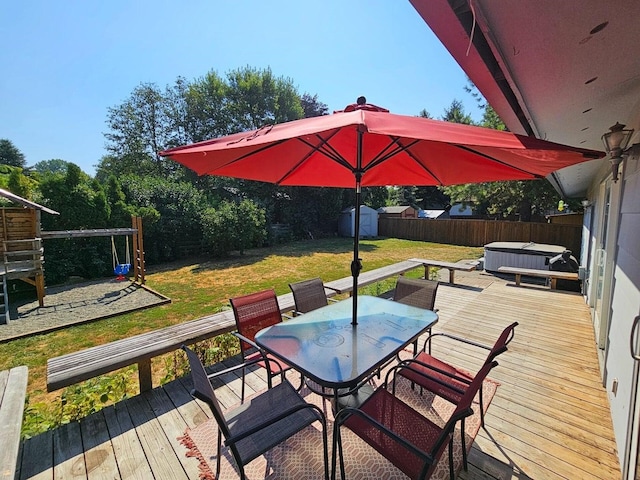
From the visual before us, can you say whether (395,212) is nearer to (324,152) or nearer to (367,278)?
(367,278)

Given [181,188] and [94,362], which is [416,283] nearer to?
[94,362]

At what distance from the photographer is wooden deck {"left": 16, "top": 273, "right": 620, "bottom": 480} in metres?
1.94

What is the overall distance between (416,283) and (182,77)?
24576mm

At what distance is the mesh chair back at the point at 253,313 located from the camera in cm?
274

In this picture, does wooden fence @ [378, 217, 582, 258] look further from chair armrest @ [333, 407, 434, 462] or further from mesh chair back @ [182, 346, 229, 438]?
mesh chair back @ [182, 346, 229, 438]

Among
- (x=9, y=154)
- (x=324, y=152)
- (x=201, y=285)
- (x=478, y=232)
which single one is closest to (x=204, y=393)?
(x=324, y=152)

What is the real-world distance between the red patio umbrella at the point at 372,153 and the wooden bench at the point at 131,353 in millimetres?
1630

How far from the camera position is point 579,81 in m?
1.61

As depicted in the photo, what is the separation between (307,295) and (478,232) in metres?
15.4

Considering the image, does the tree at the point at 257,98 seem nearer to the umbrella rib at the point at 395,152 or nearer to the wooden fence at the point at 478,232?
the wooden fence at the point at 478,232

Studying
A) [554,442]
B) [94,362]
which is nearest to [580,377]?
[554,442]

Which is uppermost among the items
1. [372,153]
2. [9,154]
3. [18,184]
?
[9,154]

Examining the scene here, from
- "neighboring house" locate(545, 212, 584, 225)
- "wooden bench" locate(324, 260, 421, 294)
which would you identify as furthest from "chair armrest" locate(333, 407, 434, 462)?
"neighboring house" locate(545, 212, 584, 225)

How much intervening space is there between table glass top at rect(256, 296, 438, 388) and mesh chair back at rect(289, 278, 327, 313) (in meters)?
0.40
